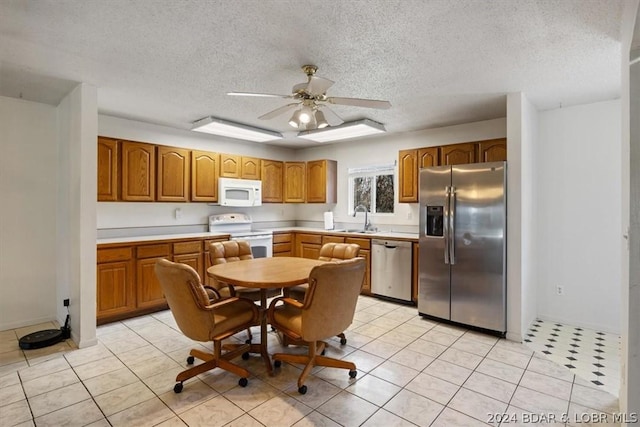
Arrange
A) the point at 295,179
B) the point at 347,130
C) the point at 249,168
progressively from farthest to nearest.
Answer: the point at 295,179 < the point at 249,168 < the point at 347,130

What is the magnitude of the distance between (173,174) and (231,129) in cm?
99

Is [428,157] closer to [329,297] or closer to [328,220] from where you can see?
[328,220]

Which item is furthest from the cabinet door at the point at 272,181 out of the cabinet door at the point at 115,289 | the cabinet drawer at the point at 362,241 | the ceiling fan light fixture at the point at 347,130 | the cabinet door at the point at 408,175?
the cabinet door at the point at 115,289

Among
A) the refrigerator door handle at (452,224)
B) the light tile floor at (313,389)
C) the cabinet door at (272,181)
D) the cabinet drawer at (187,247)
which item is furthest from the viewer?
the cabinet door at (272,181)

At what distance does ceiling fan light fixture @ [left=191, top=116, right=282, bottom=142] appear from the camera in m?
4.03

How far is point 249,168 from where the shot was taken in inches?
205

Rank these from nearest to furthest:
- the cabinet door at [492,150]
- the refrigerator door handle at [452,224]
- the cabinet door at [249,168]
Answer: the refrigerator door handle at [452,224] → the cabinet door at [492,150] → the cabinet door at [249,168]

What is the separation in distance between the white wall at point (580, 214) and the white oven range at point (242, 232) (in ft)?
11.7

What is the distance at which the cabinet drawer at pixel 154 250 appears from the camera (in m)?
3.73

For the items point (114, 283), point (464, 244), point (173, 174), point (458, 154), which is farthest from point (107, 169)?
point (458, 154)

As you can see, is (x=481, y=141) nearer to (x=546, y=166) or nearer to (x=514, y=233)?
(x=546, y=166)

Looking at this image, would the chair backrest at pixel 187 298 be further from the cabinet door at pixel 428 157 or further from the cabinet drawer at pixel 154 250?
the cabinet door at pixel 428 157

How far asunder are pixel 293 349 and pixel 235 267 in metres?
0.92

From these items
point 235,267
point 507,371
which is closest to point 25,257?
point 235,267
